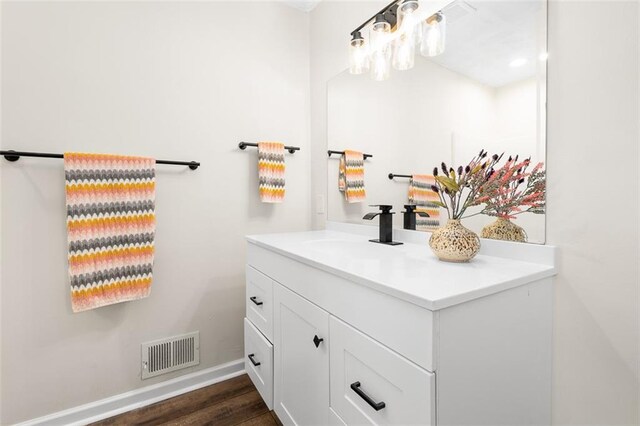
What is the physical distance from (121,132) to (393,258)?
1.44 m

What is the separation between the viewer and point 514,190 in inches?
40.3

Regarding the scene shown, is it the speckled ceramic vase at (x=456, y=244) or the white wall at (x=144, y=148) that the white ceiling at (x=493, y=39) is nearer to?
the speckled ceramic vase at (x=456, y=244)

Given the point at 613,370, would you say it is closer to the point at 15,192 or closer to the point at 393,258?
the point at 393,258

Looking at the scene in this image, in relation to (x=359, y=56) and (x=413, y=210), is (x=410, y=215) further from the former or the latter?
(x=359, y=56)

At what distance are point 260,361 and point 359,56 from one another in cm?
160

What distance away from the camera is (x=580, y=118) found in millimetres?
883

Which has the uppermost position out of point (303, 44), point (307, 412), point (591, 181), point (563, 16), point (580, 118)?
point (303, 44)

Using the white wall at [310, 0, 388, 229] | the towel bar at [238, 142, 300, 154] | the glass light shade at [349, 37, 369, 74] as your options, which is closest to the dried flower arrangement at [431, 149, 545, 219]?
the glass light shade at [349, 37, 369, 74]

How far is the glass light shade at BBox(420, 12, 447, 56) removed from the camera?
127cm

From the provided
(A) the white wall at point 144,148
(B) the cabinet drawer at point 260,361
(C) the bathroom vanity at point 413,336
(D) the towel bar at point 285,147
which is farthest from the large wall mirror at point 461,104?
(B) the cabinet drawer at point 260,361

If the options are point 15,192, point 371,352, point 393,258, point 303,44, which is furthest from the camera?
point 303,44

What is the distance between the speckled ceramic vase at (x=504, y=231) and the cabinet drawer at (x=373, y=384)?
0.60 metres

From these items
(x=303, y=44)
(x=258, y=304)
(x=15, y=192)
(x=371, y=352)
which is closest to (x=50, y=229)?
(x=15, y=192)

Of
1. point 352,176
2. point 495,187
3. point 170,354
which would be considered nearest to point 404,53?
point 352,176
